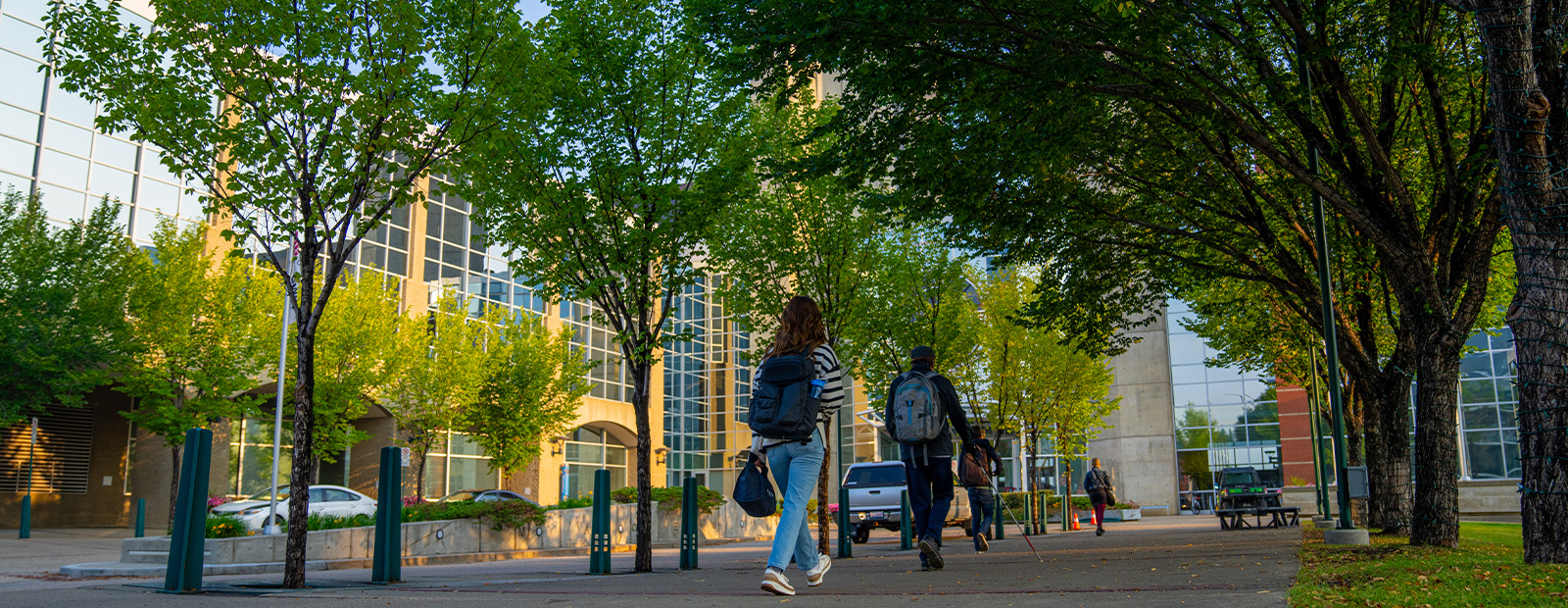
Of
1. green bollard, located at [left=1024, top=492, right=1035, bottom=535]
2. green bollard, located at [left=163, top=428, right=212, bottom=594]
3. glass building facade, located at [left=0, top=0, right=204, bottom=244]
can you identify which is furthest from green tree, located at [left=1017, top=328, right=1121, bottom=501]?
glass building facade, located at [left=0, top=0, right=204, bottom=244]

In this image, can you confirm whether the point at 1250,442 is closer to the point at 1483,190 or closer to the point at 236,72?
the point at 1483,190

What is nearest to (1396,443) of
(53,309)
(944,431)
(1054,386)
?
(944,431)

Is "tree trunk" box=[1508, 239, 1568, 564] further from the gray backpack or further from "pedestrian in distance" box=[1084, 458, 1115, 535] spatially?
"pedestrian in distance" box=[1084, 458, 1115, 535]

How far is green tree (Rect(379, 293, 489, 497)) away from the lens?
3400 cm

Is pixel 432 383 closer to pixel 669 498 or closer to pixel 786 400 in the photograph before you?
pixel 669 498

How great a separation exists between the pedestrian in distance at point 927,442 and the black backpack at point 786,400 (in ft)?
8.25

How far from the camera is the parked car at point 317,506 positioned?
2202cm

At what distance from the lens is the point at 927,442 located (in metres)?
8.92

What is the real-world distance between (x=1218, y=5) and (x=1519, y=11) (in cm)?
381

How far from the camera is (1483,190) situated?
1279cm

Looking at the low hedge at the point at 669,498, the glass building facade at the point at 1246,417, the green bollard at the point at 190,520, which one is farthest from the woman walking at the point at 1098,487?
the glass building facade at the point at 1246,417

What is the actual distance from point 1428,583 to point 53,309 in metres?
32.0

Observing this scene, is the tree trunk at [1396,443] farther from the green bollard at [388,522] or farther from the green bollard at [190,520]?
the green bollard at [190,520]

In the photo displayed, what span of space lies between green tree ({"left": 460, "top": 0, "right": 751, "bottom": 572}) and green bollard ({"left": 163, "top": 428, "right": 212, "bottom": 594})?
195 inches
